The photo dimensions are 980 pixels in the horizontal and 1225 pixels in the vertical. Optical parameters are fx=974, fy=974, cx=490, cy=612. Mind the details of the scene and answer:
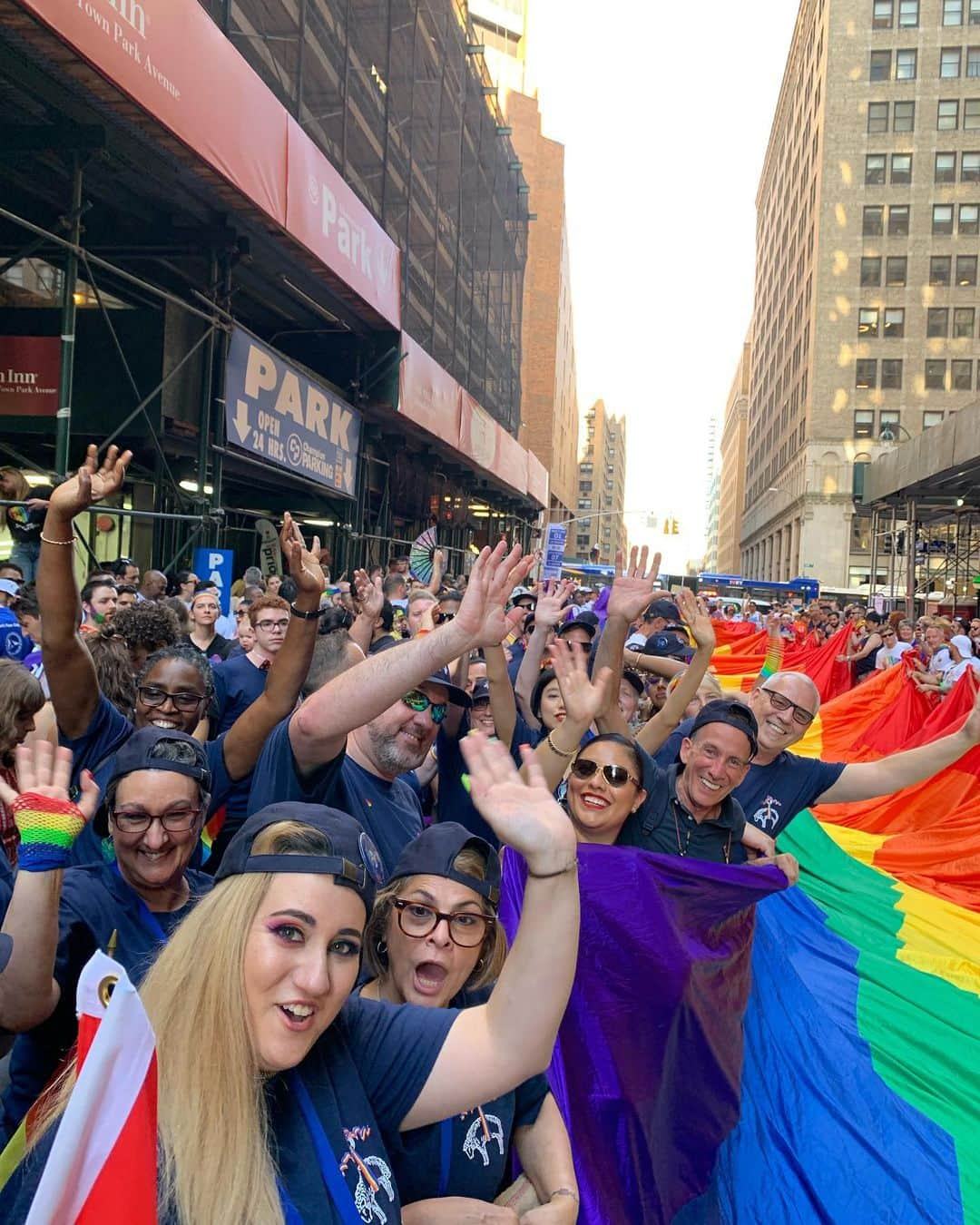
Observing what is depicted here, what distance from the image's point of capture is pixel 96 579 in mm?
7215

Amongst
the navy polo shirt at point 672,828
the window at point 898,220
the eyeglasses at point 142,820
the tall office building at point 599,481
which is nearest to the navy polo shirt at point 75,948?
the eyeglasses at point 142,820

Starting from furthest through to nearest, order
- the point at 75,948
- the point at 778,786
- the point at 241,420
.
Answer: the point at 241,420 < the point at 778,786 < the point at 75,948

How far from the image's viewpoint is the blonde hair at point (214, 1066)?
154 centimetres

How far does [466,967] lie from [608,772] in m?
1.17

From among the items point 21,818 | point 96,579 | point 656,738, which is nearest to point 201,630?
point 96,579

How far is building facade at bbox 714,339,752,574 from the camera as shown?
119m

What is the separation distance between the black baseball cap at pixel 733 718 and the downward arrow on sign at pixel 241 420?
32.3 ft

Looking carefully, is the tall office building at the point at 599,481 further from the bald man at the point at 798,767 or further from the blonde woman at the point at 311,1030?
the blonde woman at the point at 311,1030

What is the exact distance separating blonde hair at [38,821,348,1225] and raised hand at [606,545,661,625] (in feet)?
8.90

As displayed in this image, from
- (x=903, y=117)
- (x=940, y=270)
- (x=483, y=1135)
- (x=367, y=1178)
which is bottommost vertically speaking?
(x=483, y=1135)

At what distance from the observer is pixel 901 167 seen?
2383 inches

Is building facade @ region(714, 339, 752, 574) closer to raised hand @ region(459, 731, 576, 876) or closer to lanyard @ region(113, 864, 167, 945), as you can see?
lanyard @ region(113, 864, 167, 945)

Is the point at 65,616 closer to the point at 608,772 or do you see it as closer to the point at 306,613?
the point at 306,613

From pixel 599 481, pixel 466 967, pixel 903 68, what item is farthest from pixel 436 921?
pixel 599 481
